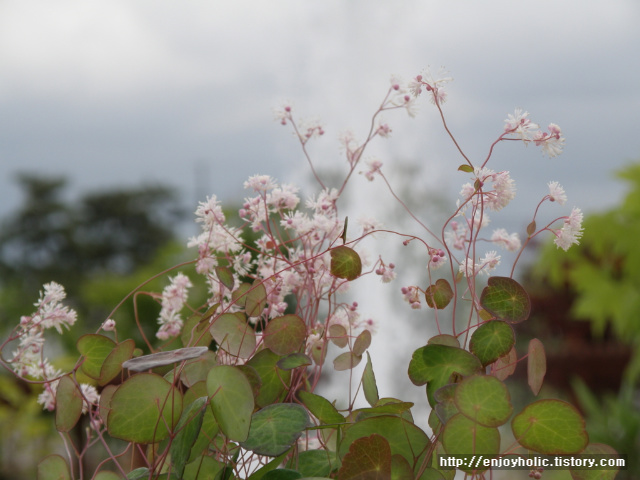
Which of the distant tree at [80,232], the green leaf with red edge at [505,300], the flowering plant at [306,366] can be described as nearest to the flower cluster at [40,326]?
the flowering plant at [306,366]

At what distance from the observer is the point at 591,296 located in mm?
5898

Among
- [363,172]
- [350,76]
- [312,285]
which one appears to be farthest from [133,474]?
[350,76]

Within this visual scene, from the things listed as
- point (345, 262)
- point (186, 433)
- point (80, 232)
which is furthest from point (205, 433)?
point (80, 232)

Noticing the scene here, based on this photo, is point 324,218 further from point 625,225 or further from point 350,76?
point 625,225

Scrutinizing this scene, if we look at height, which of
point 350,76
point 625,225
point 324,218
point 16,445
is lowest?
point 324,218

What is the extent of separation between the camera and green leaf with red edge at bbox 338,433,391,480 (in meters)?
0.47

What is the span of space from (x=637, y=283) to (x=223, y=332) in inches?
217

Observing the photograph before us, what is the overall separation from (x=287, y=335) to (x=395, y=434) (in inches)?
4.4

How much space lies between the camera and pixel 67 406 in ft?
1.85

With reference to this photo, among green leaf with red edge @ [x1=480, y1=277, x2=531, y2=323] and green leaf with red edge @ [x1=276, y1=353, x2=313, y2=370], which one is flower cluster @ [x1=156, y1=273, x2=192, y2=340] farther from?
green leaf with red edge @ [x1=480, y1=277, x2=531, y2=323]

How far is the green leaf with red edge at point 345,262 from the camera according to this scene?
0.57 metres

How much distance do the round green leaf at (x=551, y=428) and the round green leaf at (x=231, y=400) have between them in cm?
18

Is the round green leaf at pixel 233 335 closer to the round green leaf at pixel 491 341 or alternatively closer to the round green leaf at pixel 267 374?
Answer: the round green leaf at pixel 267 374

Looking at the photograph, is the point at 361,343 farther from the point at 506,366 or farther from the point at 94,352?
the point at 94,352
